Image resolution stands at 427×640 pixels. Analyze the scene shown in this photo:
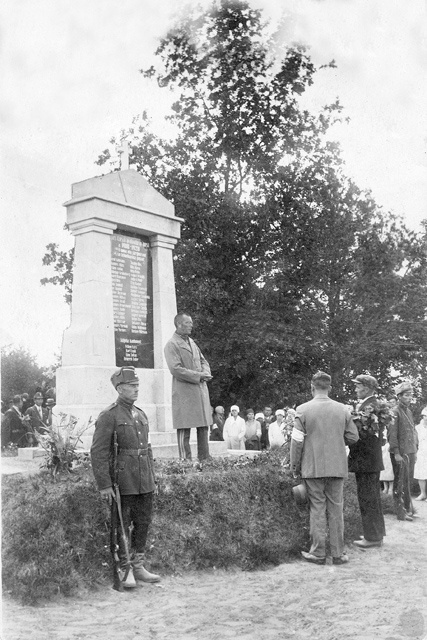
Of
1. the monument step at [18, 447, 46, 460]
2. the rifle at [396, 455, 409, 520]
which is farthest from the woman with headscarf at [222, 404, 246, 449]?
the monument step at [18, 447, 46, 460]

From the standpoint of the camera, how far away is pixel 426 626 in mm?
4941

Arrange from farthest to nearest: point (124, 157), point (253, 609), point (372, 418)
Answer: point (124, 157) → point (372, 418) → point (253, 609)

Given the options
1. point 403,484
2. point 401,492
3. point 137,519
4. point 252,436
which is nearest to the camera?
point 137,519

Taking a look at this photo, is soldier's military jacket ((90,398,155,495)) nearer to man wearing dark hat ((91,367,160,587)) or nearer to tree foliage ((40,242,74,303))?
man wearing dark hat ((91,367,160,587))

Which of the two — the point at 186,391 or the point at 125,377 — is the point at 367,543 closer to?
the point at 186,391

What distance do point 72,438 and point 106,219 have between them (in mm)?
3615

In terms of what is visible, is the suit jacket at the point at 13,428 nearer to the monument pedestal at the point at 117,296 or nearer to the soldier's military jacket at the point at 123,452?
the monument pedestal at the point at 117,296

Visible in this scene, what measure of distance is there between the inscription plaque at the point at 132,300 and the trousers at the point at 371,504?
12.7 ft

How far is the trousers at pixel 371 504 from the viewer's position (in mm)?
7602

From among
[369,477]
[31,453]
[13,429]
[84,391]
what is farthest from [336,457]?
[13,429]

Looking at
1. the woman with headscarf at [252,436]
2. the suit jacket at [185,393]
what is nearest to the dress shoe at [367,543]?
the suit jacket at [185,393]

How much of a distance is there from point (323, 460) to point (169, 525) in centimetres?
166

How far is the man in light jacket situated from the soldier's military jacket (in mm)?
1802

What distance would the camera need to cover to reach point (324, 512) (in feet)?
23.3
